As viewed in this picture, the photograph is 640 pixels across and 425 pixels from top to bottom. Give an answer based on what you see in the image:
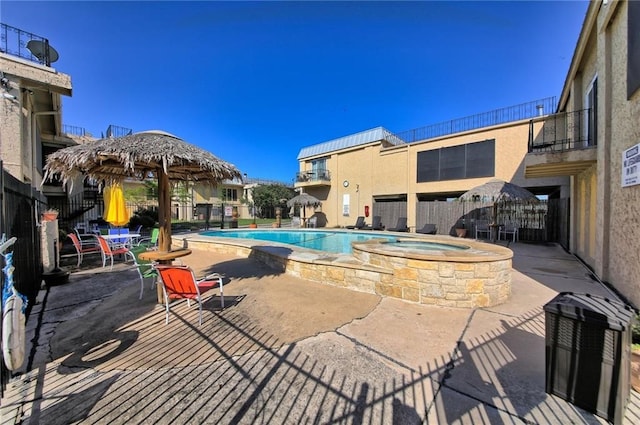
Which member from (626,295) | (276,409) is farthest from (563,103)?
(276,409)

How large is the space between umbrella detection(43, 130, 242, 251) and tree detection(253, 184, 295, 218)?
35115 mm

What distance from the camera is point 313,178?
2552 cm

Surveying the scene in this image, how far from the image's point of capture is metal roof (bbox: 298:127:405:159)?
21.6m

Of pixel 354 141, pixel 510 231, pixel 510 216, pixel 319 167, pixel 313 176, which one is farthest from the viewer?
pixel 319 167

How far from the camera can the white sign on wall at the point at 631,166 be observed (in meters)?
4.39

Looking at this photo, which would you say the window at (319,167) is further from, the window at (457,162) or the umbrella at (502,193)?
the umbrella at (502,193)

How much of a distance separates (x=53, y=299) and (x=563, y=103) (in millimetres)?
18743

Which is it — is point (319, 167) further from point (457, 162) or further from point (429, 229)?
point (429, 229)

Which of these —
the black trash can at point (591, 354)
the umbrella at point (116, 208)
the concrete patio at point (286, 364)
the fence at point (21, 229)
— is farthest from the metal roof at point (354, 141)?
the black trash can at point (591, 354)

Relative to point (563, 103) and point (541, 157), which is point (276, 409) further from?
point (563, 103)

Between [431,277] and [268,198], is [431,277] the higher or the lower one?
the lower one

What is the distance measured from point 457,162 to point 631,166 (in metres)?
13.2

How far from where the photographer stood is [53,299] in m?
4.93

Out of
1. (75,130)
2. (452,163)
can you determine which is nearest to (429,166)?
(452,163)
